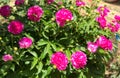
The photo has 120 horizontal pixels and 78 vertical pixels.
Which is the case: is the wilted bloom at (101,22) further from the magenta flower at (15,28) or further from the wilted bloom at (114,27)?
the magenta flower at (15,28)

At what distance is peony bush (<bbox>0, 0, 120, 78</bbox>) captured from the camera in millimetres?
3264

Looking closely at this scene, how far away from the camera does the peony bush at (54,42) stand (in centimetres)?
326

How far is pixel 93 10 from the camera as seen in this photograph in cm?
391

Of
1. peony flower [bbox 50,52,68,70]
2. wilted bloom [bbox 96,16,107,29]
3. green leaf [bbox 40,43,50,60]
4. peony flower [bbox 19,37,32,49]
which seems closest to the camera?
peony flower [bbox 50,52,68,70]

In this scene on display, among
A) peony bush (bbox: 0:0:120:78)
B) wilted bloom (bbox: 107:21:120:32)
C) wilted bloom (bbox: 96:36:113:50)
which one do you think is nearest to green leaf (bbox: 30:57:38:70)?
peony bush (bbox: 0:0:120:78)

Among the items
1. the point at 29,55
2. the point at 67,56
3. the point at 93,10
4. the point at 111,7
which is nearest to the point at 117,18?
the point at 93,10

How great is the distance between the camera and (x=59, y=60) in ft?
10.1

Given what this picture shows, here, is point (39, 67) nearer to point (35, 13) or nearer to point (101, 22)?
point (35, 13)

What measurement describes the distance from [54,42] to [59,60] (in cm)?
42

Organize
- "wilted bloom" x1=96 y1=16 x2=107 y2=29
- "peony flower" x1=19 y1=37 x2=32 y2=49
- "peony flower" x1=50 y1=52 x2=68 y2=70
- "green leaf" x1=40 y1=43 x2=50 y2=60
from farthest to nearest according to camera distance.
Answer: "wilted bloom" x1=96 y1=16 x2=107 y2=29, "green leaf" x1=40 y1=43 x2=50 y2=60, "peony flower" x1=19 y1=37 x2=32 y2=49, "peony flower" x1=50 y1=52 x2=68 y2=70

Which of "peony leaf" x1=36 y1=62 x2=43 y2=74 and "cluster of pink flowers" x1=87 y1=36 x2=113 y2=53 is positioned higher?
"cluster of pink flowers" x1=87 y1=36 x2=113 y2=53

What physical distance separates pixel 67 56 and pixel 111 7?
3.83 m

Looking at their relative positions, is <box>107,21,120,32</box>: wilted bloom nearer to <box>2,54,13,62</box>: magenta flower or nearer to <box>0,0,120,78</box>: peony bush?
<box>0,0,120,78</box>: peony bush

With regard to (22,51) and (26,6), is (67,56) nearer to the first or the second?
(22,51)
